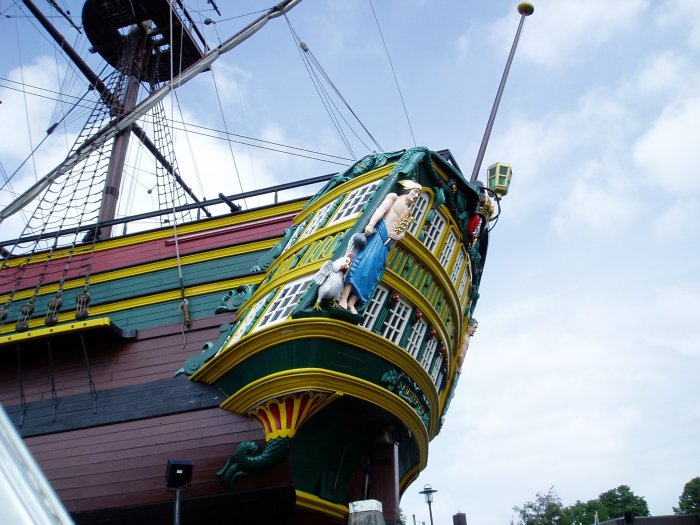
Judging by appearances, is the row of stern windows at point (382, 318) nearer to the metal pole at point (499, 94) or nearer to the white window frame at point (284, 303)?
the white window frame at point (284, 303)

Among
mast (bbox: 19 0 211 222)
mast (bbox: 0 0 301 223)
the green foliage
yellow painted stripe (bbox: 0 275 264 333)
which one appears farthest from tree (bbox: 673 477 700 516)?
yellow painted stripe (bbox: 0 275 264 333)

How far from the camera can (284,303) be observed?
843cm

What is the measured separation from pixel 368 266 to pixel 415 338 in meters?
1.71

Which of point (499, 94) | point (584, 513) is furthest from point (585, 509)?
point (499, 94)

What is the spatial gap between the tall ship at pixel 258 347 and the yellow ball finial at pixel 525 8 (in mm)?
5025

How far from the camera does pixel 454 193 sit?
10273 mm

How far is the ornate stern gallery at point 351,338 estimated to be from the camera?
305 inches

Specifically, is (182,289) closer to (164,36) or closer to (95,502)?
(95,502)

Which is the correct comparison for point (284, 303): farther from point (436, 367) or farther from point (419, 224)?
point (436, 367)

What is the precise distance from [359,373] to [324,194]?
320 cm

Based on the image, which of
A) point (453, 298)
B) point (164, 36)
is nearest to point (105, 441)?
point (453, 298)

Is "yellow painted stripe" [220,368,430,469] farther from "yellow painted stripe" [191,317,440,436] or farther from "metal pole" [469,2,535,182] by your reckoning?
"metal pole" [469,2,535,182]

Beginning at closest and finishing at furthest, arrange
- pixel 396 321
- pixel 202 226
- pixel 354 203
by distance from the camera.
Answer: pixel 396 321 < pixel 354 203 < pixel 202 226

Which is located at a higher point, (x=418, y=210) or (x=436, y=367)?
(x=418, y=210)
